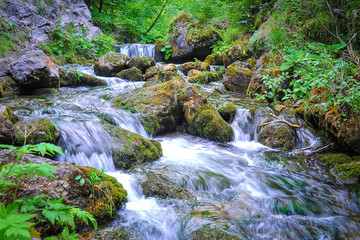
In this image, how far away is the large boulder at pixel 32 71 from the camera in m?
6.93

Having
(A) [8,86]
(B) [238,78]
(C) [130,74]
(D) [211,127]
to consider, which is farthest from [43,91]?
(B) [238,78]

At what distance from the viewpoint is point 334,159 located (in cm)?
433

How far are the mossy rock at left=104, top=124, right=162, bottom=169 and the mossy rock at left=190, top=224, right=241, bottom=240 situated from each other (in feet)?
6.04

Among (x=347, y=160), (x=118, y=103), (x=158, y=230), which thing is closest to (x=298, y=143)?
(x=347, y=160)

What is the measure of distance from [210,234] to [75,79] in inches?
327

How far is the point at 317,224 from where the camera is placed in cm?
298

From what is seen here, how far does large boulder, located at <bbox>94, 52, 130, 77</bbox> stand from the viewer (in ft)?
34.6

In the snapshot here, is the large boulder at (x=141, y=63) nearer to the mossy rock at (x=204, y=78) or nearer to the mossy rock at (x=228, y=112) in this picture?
the mossy rock at (x=204, y=78)

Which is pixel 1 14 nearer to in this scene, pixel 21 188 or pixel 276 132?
pixel 21 188

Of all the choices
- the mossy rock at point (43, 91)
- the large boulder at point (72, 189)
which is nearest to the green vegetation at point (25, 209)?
the large boulder at point (72, 189)

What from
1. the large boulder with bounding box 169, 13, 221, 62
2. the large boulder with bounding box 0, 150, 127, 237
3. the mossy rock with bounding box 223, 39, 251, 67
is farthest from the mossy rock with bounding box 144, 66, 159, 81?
the large boulder with bounding box 0, 150, 127, 237

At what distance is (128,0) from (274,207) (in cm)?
1986

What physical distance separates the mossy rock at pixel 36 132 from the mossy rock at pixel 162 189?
169 cm

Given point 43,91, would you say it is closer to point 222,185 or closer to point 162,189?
point 162,189
